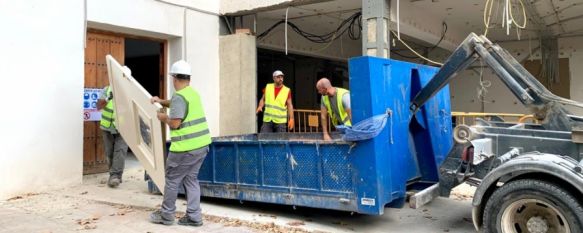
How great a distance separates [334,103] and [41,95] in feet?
13.6

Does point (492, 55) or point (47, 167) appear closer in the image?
point (492, 55)

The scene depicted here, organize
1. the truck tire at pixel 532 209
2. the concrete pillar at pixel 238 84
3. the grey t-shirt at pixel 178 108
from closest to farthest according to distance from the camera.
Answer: the truck tire at pixel 532 209 < the grey t-shirt at pixel 178 108 < the concrete pillar at pixel 238 84

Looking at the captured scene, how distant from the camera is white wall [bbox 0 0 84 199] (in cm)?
662

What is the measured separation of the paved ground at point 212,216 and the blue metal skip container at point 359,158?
27cm

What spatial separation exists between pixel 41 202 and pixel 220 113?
14.8 ft

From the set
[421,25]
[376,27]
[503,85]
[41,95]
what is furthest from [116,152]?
[503,85]

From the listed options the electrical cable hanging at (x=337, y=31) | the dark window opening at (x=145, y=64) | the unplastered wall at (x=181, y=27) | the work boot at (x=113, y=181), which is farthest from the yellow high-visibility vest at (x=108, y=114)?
the electrical cable hanging at (x=337, y=31)

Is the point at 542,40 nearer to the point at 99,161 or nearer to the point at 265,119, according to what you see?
the point at 265,119

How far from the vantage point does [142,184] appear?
765 cm

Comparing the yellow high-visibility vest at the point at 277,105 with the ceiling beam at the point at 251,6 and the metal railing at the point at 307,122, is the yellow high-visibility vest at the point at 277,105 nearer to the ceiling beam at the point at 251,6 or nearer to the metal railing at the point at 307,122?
the ceiling beam at the point at 251,6

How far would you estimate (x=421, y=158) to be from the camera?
18.9 feet

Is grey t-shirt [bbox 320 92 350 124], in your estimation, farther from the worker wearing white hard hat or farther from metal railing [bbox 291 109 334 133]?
metal railing [bbox 291 109 334 133]

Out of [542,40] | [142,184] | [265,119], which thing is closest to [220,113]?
[265,119]

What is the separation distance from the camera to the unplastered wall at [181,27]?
8.29 meters
